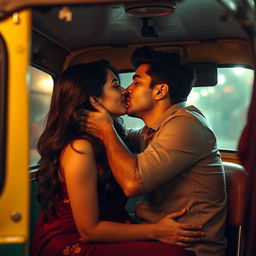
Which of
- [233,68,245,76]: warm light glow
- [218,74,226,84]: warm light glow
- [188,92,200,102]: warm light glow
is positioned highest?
[233,68,245,76]: warm light glow

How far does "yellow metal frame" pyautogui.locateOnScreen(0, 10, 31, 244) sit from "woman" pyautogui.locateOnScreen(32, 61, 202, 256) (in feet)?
2.53

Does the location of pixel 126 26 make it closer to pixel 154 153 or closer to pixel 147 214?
Result: pixel 154 153

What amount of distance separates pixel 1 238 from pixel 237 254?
66.8 inches

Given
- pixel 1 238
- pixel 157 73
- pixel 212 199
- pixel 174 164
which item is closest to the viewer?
pixel 1 238

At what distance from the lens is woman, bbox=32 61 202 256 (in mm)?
2982

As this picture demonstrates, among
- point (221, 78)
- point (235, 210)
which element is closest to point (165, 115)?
point (235, 210)

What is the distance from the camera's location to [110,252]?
3012mm

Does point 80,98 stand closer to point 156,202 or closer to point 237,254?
point 156,202

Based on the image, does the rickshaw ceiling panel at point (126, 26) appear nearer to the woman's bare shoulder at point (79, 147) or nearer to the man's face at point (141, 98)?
the man's face at point (141, 98)

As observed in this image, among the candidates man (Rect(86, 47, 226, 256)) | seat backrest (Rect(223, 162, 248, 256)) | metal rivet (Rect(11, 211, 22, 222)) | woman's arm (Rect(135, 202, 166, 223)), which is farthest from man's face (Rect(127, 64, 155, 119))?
metal rivet (Rect(11, 211, 22, 222))

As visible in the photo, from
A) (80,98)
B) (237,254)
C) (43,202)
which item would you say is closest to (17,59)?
(80,98)

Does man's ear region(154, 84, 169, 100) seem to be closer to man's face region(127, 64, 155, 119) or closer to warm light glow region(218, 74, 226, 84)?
man's face region(127, 64, 155, 119)

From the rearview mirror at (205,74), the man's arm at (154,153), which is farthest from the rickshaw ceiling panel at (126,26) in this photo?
the man's arm at (154,153)

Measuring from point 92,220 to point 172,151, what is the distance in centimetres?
58
